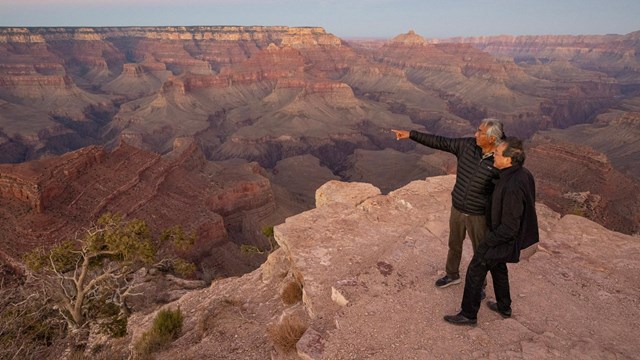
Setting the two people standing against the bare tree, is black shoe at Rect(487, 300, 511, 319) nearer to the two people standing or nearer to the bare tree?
the two people standing

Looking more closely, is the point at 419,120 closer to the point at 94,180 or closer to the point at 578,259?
the point at 94,180

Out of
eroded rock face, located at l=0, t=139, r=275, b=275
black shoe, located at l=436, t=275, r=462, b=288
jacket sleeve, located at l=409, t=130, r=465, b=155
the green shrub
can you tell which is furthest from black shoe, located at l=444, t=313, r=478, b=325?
eroded rock face, located at l=0, t=139, r=275, b=275

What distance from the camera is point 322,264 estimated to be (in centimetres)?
773

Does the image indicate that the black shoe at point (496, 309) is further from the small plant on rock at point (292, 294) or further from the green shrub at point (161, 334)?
the green shrub at point (161, 334)

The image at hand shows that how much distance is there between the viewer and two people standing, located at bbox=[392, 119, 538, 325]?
206 inches

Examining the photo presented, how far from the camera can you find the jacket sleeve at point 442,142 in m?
6.40

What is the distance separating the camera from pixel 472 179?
588cm

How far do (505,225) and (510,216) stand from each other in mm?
138

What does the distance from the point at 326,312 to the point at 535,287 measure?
152 inches

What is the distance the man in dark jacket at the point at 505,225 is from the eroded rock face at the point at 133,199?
76.6 feet

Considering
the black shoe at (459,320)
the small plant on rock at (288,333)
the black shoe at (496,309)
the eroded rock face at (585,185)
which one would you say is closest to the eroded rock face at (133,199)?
the small plant on rock at (288,333)

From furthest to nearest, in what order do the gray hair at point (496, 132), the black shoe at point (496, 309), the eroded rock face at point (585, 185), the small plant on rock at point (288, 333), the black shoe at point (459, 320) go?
the eroded rock face at point (585, 185) → the black shoe at point (496, 309) → the small plant on rock at point (288, 333) → the black shoe at point (459, 320) → the gray hair at point (496, 132)

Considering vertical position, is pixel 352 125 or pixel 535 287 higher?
pixel 535 287

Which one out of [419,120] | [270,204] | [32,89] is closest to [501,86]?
[419,120]
